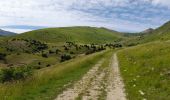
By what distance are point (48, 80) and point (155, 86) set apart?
9.59m

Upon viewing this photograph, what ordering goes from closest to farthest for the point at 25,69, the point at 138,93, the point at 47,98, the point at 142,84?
1. the point at 47,98
2. the point at 138,93
3. the point at 142,84
4. the point at 25,69

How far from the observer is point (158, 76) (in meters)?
28.4

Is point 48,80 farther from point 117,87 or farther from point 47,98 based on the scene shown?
point 47,98

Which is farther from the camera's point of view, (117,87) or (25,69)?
(25,69)

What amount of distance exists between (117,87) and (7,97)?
9.03 metres

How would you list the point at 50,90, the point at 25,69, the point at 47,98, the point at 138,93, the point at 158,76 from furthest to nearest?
1. the point at 25,69
2. the point at 158,76
3. the point at 50,90
4. the point at 138,93
5. the point at 47,98

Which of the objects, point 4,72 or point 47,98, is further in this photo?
point 4,72

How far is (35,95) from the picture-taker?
838 inches

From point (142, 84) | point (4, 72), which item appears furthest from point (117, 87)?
point (4, 72)

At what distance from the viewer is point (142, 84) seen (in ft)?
84.3

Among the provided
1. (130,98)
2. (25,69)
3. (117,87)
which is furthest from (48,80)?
(130,98)

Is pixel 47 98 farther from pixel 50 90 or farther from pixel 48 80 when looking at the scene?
pixel 48 80

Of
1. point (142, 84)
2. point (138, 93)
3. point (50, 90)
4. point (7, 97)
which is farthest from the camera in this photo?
point (142, 84)

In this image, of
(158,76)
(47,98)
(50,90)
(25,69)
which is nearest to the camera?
(47,98)
